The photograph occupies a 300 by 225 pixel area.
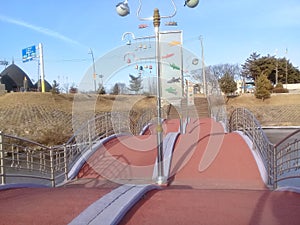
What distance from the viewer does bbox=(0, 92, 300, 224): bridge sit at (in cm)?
268

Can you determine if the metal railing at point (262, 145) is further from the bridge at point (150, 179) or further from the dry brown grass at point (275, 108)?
the dry brown grass at point (275, 108)

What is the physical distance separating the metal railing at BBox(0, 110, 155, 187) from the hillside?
206 centimetres

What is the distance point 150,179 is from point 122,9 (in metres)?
3.11

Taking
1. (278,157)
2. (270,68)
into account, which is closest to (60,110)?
(278,157)

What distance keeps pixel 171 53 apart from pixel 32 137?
1266 cm

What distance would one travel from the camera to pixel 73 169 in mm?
6805

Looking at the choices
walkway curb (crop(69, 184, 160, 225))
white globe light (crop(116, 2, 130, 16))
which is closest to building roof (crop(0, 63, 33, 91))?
white globe light (crop(116, 2, 130, 16))

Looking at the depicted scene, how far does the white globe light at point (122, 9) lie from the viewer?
16.6 feet

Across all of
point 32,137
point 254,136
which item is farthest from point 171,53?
point 32,137

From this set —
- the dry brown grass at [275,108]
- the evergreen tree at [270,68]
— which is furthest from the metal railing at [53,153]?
the evergreen tree at [270,68]

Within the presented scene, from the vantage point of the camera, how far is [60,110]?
2350 cm

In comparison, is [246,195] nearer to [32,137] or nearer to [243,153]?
[243,153]

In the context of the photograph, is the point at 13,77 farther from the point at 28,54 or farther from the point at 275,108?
the point at 275,108

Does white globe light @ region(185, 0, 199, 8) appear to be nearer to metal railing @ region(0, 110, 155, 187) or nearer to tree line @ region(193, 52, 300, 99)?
metal railing @ region(0, 110, 155, 187)
